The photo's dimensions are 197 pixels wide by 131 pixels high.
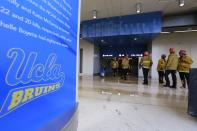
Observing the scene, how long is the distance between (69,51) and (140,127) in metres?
1.42

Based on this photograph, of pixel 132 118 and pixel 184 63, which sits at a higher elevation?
pixel 184 63

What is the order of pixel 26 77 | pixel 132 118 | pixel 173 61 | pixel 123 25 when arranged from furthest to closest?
pixel 123 25 → pixel 173 61 → pixel 132 118 → pixel 26 77

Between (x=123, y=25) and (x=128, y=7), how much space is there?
4.19ft

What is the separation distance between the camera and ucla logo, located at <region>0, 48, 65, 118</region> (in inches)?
26.0

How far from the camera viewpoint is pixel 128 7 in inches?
291

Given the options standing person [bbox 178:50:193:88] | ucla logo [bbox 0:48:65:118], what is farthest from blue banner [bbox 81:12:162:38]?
ucla logo [bbox 0:48:65:118]

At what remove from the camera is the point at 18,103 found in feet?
2.32

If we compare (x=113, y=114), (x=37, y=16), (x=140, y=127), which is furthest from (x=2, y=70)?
(x=113, y=114)

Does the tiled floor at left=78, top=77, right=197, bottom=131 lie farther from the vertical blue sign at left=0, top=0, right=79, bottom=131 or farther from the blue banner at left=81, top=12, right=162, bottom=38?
the blue banner at left=81, top=12, right=162, bottom=38

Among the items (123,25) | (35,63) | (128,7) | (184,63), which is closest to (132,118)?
(35,63)

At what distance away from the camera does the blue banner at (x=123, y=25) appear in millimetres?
7961

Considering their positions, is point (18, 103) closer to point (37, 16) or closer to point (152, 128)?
point (37, 16)

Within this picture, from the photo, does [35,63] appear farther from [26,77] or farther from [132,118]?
[132,118]

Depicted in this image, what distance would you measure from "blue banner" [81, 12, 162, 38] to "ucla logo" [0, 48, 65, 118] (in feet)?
25.3
